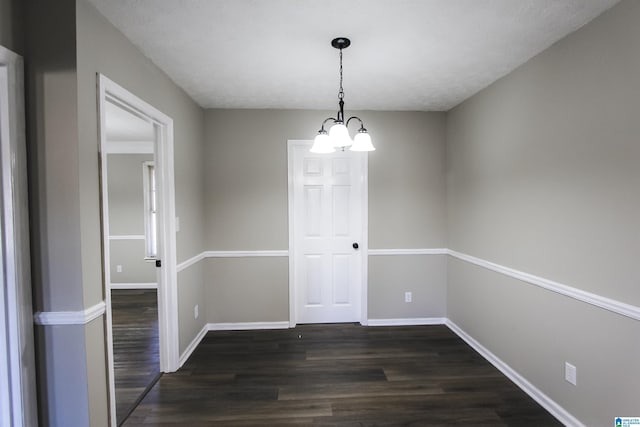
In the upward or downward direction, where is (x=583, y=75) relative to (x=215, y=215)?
upward

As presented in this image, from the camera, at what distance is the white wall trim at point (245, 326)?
11.1 feet

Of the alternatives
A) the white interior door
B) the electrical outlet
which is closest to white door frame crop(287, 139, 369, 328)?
the white interior door

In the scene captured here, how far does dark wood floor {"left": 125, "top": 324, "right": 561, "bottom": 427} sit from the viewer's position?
2.00 meters

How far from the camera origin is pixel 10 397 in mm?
1421

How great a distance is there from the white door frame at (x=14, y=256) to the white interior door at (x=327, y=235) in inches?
88.1

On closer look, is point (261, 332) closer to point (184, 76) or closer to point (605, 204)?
point (184, 76)

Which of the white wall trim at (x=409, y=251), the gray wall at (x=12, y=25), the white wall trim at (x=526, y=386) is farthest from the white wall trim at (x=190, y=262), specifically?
the white wall trim at (x=526, y=386)

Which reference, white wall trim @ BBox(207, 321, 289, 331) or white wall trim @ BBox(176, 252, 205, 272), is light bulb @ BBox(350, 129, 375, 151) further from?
white wall trim @ BBox(207, 321, 289, 331)

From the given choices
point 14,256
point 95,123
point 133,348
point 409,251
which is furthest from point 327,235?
point 14,256

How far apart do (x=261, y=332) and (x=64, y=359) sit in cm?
201

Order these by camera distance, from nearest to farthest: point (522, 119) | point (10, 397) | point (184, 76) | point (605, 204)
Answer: point (10, 397), point (605, 204), point (522, 119), point (184, 76)

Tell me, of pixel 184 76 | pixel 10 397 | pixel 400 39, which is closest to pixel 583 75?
pixel 400 39

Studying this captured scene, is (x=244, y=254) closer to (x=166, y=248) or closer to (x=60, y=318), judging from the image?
(x=166, y=248)

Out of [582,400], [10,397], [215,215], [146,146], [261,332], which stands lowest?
[261,332]
